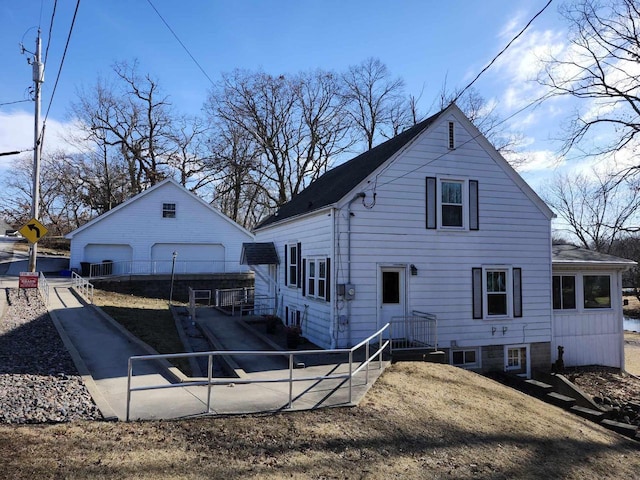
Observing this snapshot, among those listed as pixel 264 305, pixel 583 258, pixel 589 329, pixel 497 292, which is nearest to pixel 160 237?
pixel 264 305

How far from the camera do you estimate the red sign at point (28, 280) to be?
1862cm

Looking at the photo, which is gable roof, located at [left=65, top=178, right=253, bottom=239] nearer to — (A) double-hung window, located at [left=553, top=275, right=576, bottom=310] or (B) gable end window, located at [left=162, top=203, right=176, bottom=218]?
(B) gable end window, located at [left=162, top=203, right=176, bottom=218]

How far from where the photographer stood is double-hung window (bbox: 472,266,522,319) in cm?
1366

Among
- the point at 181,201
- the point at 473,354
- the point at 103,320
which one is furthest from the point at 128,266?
the point at 473,354

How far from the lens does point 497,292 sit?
13.9 meters

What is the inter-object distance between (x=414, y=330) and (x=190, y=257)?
21719mm

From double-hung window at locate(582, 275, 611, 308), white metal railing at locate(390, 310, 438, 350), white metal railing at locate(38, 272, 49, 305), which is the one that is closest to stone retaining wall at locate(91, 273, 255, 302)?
white metal railing at locate(38, 272, 49, 305)

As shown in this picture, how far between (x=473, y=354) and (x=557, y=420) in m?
5.03

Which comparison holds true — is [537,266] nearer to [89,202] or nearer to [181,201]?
[181,201]

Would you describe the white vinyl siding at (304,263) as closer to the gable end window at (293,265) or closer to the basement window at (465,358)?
the gable end window at (293,265)

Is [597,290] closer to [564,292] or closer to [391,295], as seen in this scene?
[564,292]

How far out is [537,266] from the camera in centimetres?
1436

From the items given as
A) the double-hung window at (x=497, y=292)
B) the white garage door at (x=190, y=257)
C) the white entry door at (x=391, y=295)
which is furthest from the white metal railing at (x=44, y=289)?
the double-hung window at (x=497, y=292)

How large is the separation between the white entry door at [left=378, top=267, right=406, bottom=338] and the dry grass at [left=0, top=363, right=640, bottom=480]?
438 centimetres
